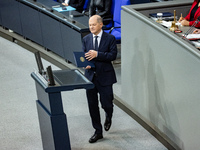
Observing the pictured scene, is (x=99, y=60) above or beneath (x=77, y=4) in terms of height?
above

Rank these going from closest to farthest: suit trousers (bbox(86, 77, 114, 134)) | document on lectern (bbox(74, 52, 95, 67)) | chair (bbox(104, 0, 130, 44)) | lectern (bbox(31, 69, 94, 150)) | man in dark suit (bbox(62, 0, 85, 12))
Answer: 1. lectern (bbox(31, 69, 94, 150))
2. document on lectern (bbox(74, 52, 95, 67))
3. suit trousers (bbox(86, 77, 114, 134))
4. chair (bbox(104, 0, 130, 44))
5. man in dark suit (bbox(62, 0, 85, 12))

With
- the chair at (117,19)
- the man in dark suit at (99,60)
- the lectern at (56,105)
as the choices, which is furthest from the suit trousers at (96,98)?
the chair at (117,19)

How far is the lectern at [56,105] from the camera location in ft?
16.0

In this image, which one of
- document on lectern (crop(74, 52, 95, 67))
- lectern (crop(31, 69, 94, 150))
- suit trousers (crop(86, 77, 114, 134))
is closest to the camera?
lectern (crop(31, 69, 94, 150))

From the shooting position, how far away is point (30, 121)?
Answer: 6.68 metres

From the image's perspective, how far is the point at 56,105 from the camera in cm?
493

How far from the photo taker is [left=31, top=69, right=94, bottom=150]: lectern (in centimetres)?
486

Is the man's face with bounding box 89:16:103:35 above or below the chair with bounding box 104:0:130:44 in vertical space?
Result: above

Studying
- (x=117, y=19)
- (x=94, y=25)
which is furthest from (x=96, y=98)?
(x=117, y=19)

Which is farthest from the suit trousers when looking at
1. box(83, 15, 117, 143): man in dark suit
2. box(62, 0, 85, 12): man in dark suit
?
box(62, 0, 85, 12): man in dark suit

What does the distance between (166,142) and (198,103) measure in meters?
1.05

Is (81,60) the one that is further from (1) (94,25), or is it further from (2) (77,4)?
(2) (77,4)

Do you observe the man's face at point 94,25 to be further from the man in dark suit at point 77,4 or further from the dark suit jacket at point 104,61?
the man in dark suit at point 77,4

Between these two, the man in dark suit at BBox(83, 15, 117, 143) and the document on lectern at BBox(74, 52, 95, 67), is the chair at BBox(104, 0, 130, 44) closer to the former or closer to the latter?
the man in dark suit at BBox(83, 15, 117, 143)
